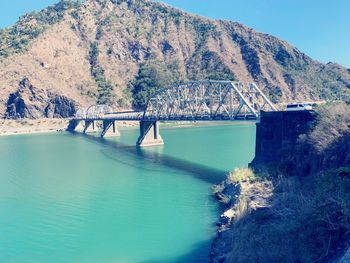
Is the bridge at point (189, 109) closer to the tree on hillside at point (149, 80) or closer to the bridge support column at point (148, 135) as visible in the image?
the bridge support column at point (148, 135)

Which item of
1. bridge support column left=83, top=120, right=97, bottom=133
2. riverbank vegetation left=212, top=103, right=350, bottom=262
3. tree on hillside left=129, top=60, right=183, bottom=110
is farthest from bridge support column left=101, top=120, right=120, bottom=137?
riverbank vegetation left=212, top=103, right=350, bottom=262

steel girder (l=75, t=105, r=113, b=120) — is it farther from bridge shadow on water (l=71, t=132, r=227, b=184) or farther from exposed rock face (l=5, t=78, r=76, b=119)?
bridge shadow on water (l=71, t=132, r=227, b=184)

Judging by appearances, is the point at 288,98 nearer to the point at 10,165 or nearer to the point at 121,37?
the point at 121,37

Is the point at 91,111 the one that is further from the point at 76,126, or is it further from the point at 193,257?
the point at 193,257

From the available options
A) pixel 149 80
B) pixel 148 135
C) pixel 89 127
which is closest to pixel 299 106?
pixel 148 135

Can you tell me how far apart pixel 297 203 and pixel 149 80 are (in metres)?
142

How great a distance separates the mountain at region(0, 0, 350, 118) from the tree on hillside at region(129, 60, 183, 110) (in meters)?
0.63

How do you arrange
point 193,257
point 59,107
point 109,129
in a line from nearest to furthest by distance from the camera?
1. point 193,257
2. point 109,129
3. point 59,107

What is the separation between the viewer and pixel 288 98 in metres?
158

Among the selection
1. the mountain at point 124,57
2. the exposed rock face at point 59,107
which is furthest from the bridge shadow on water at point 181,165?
the mountain at point 124,57

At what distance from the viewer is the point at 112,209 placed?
25.6 m

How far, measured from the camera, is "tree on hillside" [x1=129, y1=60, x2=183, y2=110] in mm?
150000

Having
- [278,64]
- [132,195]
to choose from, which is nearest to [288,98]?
[278,64]

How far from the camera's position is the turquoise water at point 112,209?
18.5 meters
